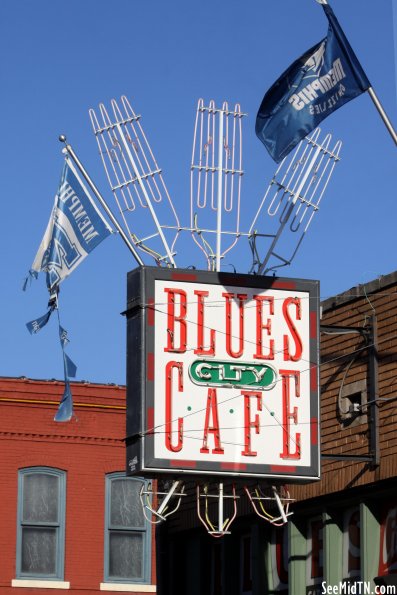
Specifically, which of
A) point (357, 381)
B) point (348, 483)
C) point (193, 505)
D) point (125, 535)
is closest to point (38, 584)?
point (125, 535)

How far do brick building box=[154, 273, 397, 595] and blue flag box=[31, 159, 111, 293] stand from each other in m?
3.65

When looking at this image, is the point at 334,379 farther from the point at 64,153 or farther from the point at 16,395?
the point at 16,395

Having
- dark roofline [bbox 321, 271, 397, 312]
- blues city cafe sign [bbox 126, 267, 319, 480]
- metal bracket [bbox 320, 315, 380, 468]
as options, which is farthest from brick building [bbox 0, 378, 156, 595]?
blues city cafe sign [bbox 126, 267, 319, 480]

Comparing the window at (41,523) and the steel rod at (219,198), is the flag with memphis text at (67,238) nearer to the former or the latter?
the steel rod at (219,198)

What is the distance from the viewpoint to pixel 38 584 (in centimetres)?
3253

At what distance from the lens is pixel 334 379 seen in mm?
23328

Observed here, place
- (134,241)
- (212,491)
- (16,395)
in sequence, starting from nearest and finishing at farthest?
1. (134,241)
2. (212,491)
3. (16,395)

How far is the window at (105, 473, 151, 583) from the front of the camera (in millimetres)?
33719

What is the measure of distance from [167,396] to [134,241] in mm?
2573

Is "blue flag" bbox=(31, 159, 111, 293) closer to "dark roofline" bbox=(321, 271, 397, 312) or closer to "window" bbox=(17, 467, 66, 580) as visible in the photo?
"dark roofline" bbox=(321, 271, 397, 312)

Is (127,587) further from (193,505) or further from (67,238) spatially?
(67,238)

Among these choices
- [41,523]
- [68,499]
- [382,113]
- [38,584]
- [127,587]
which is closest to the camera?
[382,113]

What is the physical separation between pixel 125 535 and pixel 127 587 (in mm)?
1154

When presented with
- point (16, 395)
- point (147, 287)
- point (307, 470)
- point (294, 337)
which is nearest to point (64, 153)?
point (147, 287)
